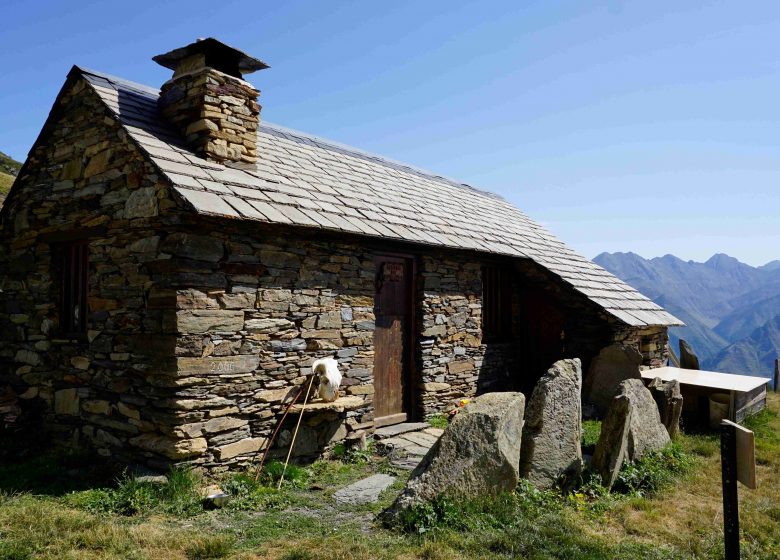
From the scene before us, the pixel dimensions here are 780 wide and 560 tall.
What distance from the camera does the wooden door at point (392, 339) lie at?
8.04m

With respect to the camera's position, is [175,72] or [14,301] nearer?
[175,72]

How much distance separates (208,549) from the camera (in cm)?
401

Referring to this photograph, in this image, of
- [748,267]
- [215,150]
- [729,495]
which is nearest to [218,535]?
[729,495]

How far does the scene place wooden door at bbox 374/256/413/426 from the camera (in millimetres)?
8039

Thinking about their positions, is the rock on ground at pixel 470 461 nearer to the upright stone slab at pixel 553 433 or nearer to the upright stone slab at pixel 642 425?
the upright stone slab at pixel 553 433

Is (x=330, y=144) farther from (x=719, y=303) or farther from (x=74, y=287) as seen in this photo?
(x=719, y=303)

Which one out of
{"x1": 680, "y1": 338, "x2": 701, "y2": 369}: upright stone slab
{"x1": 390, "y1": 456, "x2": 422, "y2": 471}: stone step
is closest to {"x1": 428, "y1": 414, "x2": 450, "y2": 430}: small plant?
{"x1": 390, "y1": 456, "x2": 422, "y2": 471}: stone step

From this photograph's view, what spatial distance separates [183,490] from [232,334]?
1606 mm

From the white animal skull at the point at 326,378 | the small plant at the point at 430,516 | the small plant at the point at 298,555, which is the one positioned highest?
the white animal skull at the point at 326,378

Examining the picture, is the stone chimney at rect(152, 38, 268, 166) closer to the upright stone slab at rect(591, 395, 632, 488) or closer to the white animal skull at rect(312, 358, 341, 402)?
the white animal skull at rect(312, 358, 341, 402)

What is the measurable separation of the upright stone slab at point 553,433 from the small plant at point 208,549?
2848mm

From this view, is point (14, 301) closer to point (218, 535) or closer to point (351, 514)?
point (218, 535)

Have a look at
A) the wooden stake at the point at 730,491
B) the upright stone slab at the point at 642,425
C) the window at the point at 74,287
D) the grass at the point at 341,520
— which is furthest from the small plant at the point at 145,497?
the upright stone slab at the point at 642,425

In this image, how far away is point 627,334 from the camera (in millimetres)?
10031
